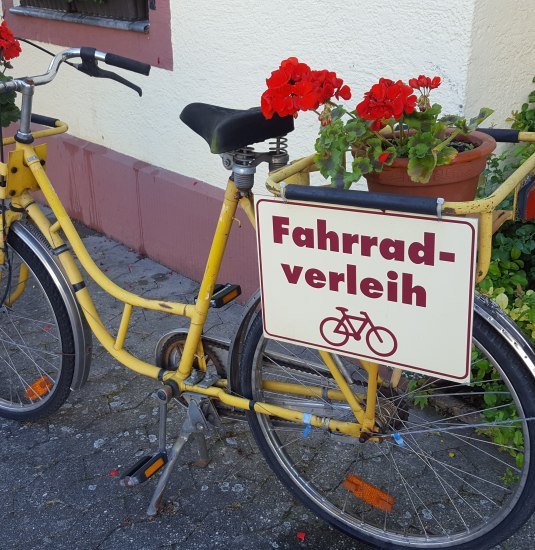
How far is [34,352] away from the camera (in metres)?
3.58

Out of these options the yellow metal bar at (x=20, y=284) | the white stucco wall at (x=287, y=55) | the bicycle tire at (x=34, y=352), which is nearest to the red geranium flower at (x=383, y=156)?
the white stucco wall at (x=287, y=55)

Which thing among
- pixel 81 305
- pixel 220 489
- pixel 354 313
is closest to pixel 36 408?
pixel 81 305

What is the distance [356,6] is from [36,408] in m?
2.11

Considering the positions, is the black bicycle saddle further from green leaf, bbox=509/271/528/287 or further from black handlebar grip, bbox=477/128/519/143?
green leaf, bbox=509/271/528/287

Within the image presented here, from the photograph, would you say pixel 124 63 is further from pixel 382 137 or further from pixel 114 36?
pixel 114 36

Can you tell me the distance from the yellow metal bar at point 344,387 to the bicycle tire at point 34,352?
3.72ft

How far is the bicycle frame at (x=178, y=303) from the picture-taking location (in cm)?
219

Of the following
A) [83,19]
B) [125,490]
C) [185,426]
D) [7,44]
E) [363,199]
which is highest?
[83,19]

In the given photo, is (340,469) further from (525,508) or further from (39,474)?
(39,474)

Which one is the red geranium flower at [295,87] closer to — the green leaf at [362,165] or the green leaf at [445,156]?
the green leaf at [362,165]

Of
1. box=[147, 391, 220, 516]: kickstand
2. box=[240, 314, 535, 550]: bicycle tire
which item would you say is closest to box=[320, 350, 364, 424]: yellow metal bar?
box=[240, 314, 535, 550]: bicycle tire

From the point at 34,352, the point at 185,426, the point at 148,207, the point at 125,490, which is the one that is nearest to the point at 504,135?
the point at 185,426

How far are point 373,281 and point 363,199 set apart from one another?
0.73 feet

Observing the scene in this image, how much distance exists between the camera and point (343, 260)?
1836 mm
